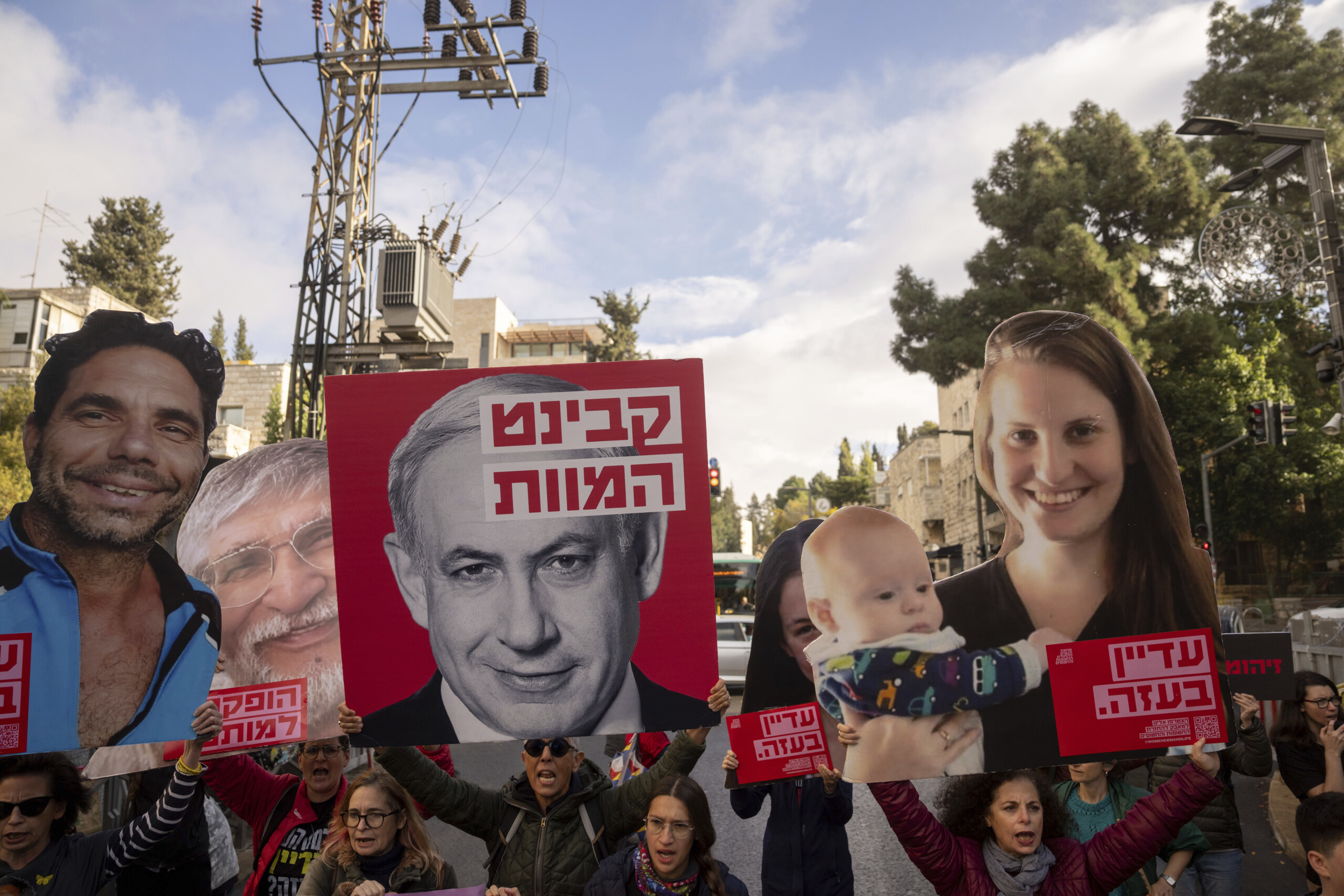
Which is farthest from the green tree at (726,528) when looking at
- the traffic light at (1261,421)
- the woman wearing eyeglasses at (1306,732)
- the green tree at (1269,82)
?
the woman wearing eyeglasses at (1306,732)

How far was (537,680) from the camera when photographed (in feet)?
11.0

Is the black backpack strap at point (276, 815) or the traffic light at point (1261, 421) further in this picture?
the traffic light at point (1261, 421)

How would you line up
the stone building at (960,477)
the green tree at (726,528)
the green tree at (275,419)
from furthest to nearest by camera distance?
the green tree at (726,528) → the stone building at (960,477) → the green tree at (275,419)

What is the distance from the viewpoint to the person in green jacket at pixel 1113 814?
398 cm

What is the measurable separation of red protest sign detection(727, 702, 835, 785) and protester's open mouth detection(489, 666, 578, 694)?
95cm

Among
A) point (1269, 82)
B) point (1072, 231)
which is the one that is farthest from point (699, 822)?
point (1269, 82)

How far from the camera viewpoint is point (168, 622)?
405 cm

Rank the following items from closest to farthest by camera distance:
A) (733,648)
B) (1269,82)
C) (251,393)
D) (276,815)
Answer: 1. (276,815)
2. (733,648)
3. (1269,82)
4. (251,393)

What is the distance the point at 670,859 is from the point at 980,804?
4.06 feet

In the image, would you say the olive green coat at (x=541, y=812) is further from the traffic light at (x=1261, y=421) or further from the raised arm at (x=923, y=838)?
the traffic light at (x=1261, y=421)

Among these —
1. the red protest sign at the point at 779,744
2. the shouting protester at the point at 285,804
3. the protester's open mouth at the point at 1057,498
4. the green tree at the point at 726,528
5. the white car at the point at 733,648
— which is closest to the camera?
the protester's open mouth at the point at 1057,498

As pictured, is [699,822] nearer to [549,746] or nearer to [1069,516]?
[549,746]

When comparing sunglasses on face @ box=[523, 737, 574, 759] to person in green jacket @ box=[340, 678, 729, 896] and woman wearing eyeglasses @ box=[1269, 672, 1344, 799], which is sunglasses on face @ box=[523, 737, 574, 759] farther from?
woman wearing eyeglasses @ box=[1269, 672, 1344, 799]

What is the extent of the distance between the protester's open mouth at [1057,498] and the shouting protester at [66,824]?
11.2ft
